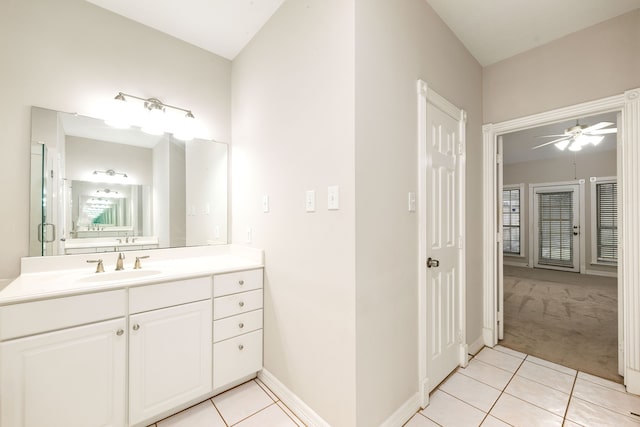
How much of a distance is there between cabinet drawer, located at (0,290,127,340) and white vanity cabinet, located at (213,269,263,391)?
0.54 metres

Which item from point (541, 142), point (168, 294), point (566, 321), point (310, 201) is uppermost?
point (541, 142)

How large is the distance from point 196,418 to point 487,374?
2176 mm

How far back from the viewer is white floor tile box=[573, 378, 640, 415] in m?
1.69

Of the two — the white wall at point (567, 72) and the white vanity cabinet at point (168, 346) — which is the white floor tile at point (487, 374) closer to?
the white vanity cabinet at point (168, 346)

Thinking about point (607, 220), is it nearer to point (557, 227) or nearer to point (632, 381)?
point (557, 227)

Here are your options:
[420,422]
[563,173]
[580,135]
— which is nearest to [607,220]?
[563,173]

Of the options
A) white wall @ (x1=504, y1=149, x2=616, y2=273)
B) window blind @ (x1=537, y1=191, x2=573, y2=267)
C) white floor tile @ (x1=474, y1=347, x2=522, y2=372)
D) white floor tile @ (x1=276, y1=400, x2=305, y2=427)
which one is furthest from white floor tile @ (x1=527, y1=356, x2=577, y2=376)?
window blind @ (x1=537, y1=191, x2=573, y2=267)

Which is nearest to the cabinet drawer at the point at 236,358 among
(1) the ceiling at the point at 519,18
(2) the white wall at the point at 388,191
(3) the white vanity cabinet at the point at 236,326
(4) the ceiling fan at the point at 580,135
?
(3) the white vanity cabinet at the point at 236,326

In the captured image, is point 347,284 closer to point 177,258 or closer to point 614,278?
point 177,258

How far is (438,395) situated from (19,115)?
334 cm

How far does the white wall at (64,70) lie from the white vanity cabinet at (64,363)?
0.67m

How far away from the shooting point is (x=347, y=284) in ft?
4.38

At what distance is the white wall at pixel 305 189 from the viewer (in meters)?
1.35

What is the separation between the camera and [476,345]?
95.5 inches
